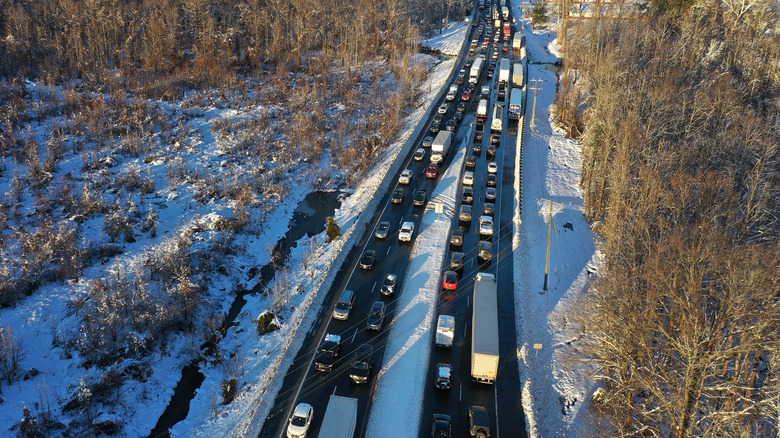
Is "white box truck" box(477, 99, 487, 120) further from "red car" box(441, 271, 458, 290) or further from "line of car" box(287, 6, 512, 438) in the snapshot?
"red car" box(441, 271, 458, 290)

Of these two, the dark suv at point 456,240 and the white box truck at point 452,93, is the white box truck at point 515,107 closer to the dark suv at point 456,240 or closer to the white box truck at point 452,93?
the white box truck at point 452,93

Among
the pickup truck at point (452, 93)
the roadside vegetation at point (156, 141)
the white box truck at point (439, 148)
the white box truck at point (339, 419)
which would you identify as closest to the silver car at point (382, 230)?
the roadside vegetation at point (156, 141)

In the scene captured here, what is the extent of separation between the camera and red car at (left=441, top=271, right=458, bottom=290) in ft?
153

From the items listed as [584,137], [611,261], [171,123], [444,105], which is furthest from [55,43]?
[611,261]

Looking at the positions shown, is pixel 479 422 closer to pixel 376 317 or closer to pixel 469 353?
pixel 469 353

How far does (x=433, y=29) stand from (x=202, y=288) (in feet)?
377

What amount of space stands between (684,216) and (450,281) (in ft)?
64.6

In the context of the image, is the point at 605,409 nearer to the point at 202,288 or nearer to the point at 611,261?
the point at 611,261

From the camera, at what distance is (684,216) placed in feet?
137

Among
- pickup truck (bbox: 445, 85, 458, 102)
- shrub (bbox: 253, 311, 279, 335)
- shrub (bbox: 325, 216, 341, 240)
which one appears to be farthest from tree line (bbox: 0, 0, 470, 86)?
shrub (bbox: 253, 311, 279, 335)

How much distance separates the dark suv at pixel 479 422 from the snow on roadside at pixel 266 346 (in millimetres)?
13430

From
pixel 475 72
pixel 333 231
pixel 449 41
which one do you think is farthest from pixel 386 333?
pixel 449 41

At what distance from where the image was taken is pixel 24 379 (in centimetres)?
3747

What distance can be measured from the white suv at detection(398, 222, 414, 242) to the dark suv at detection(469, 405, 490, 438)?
2243cm
